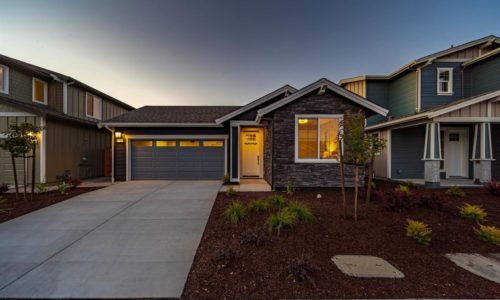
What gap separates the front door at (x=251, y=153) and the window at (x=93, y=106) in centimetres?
1083

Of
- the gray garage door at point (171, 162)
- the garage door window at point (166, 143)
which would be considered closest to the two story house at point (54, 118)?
the gray garage door at point (171, 162)

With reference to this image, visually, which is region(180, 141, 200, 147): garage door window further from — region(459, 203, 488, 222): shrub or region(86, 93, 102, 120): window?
region(459, 203, 488, 222): shrub

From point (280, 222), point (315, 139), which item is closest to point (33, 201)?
point (280, 222)

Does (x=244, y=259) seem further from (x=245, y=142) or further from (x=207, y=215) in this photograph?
(x=245, y=142)

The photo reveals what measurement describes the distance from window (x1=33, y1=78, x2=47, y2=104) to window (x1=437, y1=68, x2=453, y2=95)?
21.5 meters

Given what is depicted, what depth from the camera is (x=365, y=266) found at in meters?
3.03

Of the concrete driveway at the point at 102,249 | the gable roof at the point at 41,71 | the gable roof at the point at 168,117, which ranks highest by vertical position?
the gable roof at the point at 41,71

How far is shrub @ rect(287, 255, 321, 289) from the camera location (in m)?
2.67

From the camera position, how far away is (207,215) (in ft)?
17.5

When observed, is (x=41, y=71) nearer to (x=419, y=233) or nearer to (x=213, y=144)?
(x=213, y=144)

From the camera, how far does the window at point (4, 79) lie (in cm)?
1045

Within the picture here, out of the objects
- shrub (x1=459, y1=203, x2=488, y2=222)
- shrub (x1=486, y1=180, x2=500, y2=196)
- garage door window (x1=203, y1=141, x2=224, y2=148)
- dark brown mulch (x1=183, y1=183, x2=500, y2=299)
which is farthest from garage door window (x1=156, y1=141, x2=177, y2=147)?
shrub (x1=486, y1=180, x2=500, y2=196)

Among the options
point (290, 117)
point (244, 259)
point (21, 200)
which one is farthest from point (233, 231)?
point (21, 200)

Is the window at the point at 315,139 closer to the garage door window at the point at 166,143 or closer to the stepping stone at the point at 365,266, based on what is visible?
the stepping stone at the point at 365,266
